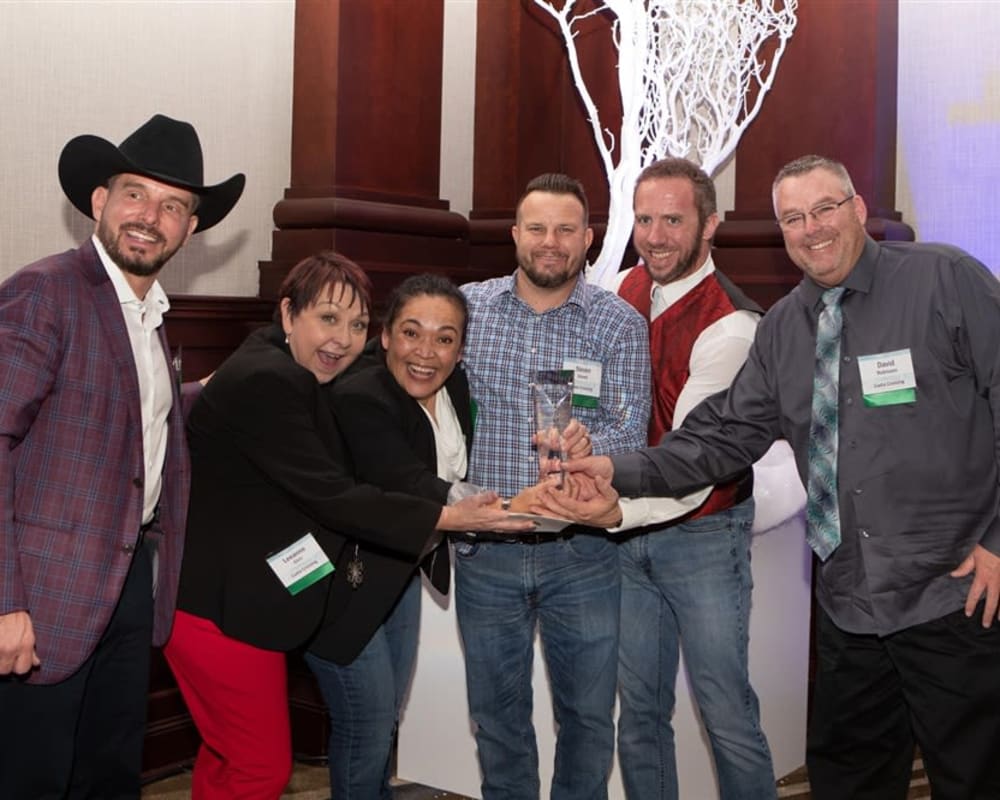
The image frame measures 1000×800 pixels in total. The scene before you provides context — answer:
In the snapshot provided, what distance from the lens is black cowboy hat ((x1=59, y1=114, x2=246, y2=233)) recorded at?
Answer: 258cm

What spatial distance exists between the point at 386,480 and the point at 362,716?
0.54 m

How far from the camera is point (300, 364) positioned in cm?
278

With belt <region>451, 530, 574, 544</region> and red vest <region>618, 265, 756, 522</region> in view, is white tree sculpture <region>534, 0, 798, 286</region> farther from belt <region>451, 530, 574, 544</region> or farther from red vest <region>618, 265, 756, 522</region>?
belt <region>451, 530, 574, 544</region>

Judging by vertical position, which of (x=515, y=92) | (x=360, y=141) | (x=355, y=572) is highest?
(x=515, y=92)

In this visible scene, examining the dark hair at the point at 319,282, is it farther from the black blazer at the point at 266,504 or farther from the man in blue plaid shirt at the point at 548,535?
the man in blue plaid shirt at the point at 548,535

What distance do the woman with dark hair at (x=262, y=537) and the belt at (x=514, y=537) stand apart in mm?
183

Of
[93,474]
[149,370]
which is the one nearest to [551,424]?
[149,370]

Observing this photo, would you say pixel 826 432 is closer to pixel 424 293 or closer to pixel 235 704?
pixel 424 293

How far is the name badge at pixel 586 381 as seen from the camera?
2.94 meters

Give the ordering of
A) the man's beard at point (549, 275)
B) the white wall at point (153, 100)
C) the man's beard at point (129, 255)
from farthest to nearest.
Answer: the white wall at point (153, 100) < the man's beard at point (549, 275) < the man's beard at point (129, 255)

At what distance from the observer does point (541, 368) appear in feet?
9.75

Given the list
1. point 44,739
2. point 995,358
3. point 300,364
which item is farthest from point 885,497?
point 44,739

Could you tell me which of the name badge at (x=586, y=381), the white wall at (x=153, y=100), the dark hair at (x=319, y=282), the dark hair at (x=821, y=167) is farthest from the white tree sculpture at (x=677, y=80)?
the dark hair at (x=319, y=282)

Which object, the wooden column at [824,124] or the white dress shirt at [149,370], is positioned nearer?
the white dress shirt at [149,370]
